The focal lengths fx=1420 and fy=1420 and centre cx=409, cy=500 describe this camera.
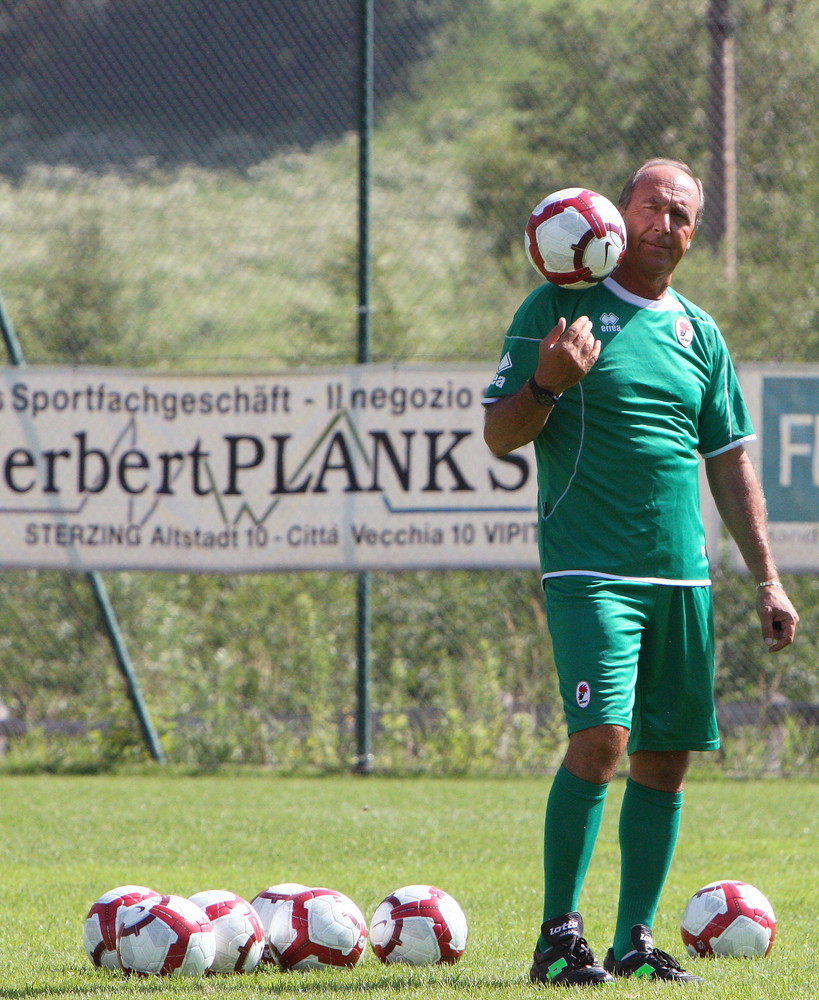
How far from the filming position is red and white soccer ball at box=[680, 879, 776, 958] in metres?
4.13

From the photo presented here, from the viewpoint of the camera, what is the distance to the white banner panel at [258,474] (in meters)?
8.38

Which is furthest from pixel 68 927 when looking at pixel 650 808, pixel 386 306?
pixel 386 306

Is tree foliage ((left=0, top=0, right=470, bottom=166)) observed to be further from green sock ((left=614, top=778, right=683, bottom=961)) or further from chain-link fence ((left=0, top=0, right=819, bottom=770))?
green sock ((left=614, top=778, right=683, bottom=961))

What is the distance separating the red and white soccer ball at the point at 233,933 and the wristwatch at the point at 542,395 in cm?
163

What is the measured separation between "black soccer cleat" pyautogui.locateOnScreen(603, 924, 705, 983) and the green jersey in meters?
0.97

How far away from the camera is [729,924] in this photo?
13.6ft

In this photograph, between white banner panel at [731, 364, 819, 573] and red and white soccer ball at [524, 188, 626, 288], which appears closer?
red and white soccer ball at [524, 188, 626, 288]

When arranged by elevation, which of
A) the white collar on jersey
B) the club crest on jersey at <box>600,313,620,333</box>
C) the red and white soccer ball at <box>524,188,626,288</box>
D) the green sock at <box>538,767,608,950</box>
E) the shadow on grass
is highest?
the red and white soccer ball at <box>524,188,626,288</box>

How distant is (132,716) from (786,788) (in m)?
4.03

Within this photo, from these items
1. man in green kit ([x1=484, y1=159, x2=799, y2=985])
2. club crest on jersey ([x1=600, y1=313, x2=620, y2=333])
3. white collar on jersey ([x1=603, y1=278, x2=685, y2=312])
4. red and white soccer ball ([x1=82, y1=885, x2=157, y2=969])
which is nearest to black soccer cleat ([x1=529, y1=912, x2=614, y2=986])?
→ man in green kit ([x1=484, y1=159, x2=799, y2=985])

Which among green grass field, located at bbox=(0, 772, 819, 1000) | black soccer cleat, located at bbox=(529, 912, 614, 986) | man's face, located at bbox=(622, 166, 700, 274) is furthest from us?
man's face, located at bbox=(622, 166, 700, 274)

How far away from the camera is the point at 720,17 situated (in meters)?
11.0

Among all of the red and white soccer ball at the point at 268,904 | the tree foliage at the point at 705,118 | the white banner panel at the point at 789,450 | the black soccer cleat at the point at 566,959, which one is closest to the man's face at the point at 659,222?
the black soccer cleat at the point at 566,959

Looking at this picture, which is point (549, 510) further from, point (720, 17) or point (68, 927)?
point (720, 17)
